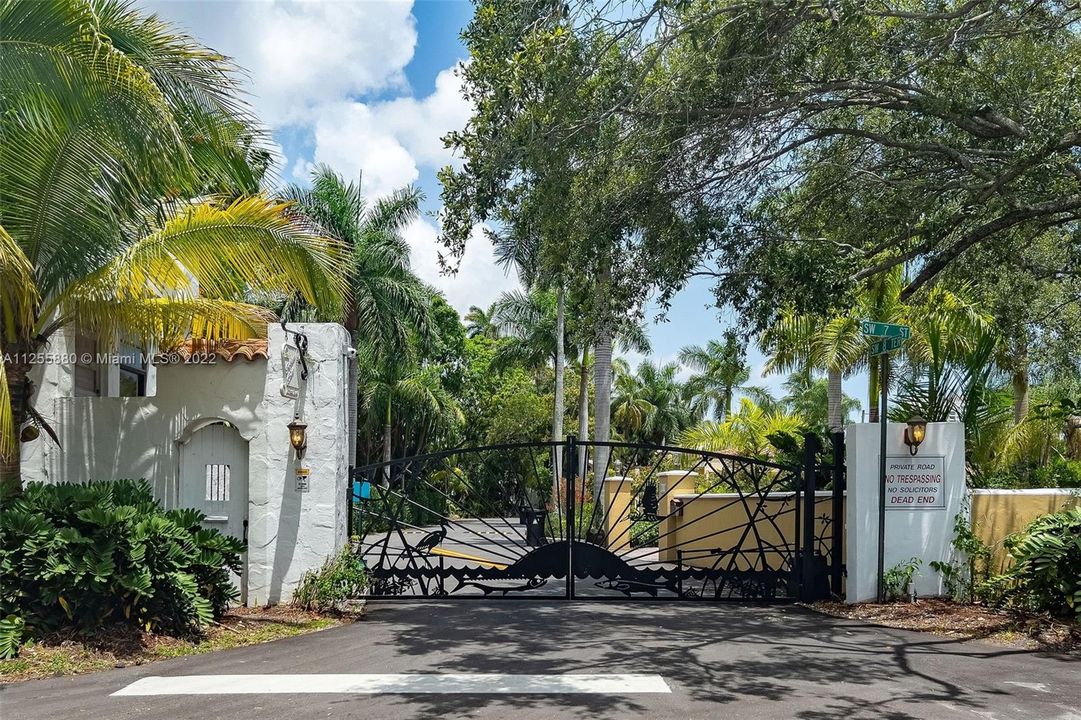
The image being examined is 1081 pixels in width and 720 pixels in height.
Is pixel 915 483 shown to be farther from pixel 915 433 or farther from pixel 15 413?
pixel 15 413

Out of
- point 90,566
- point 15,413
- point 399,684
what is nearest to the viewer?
point 399,684

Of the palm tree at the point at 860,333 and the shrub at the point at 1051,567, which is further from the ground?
the palm tree at the point at 860,333

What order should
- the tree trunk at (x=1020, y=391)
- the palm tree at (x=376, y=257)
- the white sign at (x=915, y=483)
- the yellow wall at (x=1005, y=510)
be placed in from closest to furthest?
the yellow wall at (x=1005, y=510) < the white sign at (x=915, y=483) < the tree trunk at (x=1020, y=391) < the palm tree at (x=376, y=257)

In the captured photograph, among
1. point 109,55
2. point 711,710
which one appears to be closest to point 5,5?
point 109,55

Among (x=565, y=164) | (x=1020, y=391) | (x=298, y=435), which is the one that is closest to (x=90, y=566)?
(x=298, y=435)

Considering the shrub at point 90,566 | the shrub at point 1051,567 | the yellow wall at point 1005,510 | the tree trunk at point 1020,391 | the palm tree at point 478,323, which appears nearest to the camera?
the shrub at point 90,566

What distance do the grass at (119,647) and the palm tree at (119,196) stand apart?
175cm

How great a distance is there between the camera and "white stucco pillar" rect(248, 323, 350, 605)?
1091cm

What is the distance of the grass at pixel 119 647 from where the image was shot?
7.71 m

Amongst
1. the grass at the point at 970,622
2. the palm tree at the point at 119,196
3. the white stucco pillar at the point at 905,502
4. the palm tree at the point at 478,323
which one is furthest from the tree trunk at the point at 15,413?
the palm tree at the point at 478,323

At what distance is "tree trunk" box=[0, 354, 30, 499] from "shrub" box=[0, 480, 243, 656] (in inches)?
6.4

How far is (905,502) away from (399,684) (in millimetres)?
6704

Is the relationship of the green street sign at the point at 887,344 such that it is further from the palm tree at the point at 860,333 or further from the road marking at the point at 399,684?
the road marking at the point at 399,684

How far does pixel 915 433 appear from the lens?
11109mm
